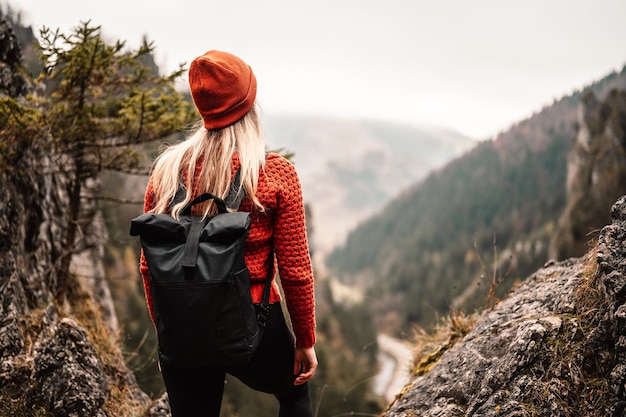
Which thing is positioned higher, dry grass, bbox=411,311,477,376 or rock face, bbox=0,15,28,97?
rock face, bbox=0,15,28,97

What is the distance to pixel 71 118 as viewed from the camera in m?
5.32

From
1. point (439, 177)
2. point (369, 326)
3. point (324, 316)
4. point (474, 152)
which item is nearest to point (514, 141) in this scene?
point (474, 152)

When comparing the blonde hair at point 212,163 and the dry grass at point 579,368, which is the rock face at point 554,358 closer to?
the dry grass at point 579,368

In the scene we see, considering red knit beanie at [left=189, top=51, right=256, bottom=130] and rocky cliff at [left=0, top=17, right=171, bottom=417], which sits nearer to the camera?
red knit beanie at [left=189, top=51, right=256, bottom=130]

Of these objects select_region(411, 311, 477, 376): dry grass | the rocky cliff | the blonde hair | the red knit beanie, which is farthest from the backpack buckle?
select_region(411, 311, 477, 376): dry grass

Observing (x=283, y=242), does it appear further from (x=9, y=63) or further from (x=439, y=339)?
(x=9, y=63)

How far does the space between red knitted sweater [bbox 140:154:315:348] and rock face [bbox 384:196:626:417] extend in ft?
3.45

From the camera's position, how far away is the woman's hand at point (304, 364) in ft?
7.73

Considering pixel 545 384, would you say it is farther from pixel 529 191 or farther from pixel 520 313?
pixel 529 191

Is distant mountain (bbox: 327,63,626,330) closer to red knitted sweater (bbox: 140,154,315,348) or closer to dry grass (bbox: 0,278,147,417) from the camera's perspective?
dry grass (bbox: 0,278,147,417)

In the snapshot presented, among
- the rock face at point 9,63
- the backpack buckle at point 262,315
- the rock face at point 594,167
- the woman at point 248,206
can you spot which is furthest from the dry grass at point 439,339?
the rock face at point 594,167

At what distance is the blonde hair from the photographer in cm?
220

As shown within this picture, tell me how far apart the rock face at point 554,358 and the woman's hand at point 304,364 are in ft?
2.98

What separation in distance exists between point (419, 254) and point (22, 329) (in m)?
127
